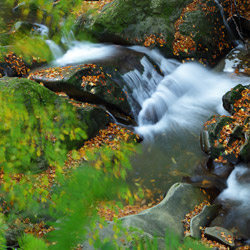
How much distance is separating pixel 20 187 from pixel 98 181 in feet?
9.28

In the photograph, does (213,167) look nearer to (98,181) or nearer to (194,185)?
(194,185)

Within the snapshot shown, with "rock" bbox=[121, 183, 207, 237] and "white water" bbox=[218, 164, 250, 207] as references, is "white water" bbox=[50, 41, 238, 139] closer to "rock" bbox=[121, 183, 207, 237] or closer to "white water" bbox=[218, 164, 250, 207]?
"white water" bbox=[218, 164, 250, 207]

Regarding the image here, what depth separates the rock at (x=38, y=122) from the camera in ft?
14.8

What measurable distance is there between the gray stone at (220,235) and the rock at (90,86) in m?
4.71

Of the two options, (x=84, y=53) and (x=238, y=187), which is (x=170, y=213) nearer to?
(x=238, y=187)

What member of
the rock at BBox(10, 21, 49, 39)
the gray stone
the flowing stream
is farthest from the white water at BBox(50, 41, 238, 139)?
the gray stone

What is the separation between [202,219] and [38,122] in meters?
4.02

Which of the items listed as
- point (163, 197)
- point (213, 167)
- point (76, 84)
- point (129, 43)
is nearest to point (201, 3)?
point (129, 43)

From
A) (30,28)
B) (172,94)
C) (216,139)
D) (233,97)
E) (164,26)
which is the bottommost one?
(216,139)

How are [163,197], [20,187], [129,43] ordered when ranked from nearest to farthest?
[20,187] → [163,197] → [129,43]

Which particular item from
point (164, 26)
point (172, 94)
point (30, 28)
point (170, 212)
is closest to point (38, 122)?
point (170, 212)

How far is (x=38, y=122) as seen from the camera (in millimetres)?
6434

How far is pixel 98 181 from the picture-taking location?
1758 mm

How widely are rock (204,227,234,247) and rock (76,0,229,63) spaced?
772cm
